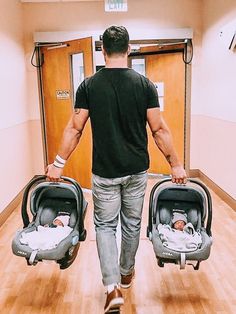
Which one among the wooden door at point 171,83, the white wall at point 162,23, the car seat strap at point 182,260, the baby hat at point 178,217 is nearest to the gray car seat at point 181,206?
the baby hat at point 178,217

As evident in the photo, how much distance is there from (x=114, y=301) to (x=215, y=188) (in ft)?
9.52

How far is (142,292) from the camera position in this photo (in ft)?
7.30

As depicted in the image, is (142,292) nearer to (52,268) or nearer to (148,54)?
(52,268)

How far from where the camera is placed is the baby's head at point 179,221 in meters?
2.23

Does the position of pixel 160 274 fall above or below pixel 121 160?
below

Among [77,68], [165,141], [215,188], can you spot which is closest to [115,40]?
[165,141]

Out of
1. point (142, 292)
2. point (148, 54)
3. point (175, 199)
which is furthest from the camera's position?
→ point (148, 54)

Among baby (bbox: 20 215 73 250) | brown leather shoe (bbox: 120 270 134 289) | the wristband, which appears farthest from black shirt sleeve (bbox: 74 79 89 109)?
brown leather shoe (bbox: 120 270 134 289)

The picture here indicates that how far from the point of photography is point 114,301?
1750 millimetres

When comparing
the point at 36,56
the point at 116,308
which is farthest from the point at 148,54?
the point at 116,308

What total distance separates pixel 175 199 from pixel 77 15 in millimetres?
3267

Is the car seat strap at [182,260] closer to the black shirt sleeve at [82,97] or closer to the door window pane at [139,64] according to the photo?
the black shirt sleeve at [82,97]

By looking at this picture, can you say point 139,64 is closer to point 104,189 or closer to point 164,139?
point 164,139

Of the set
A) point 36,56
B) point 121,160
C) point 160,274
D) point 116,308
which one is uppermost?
point 36,56
